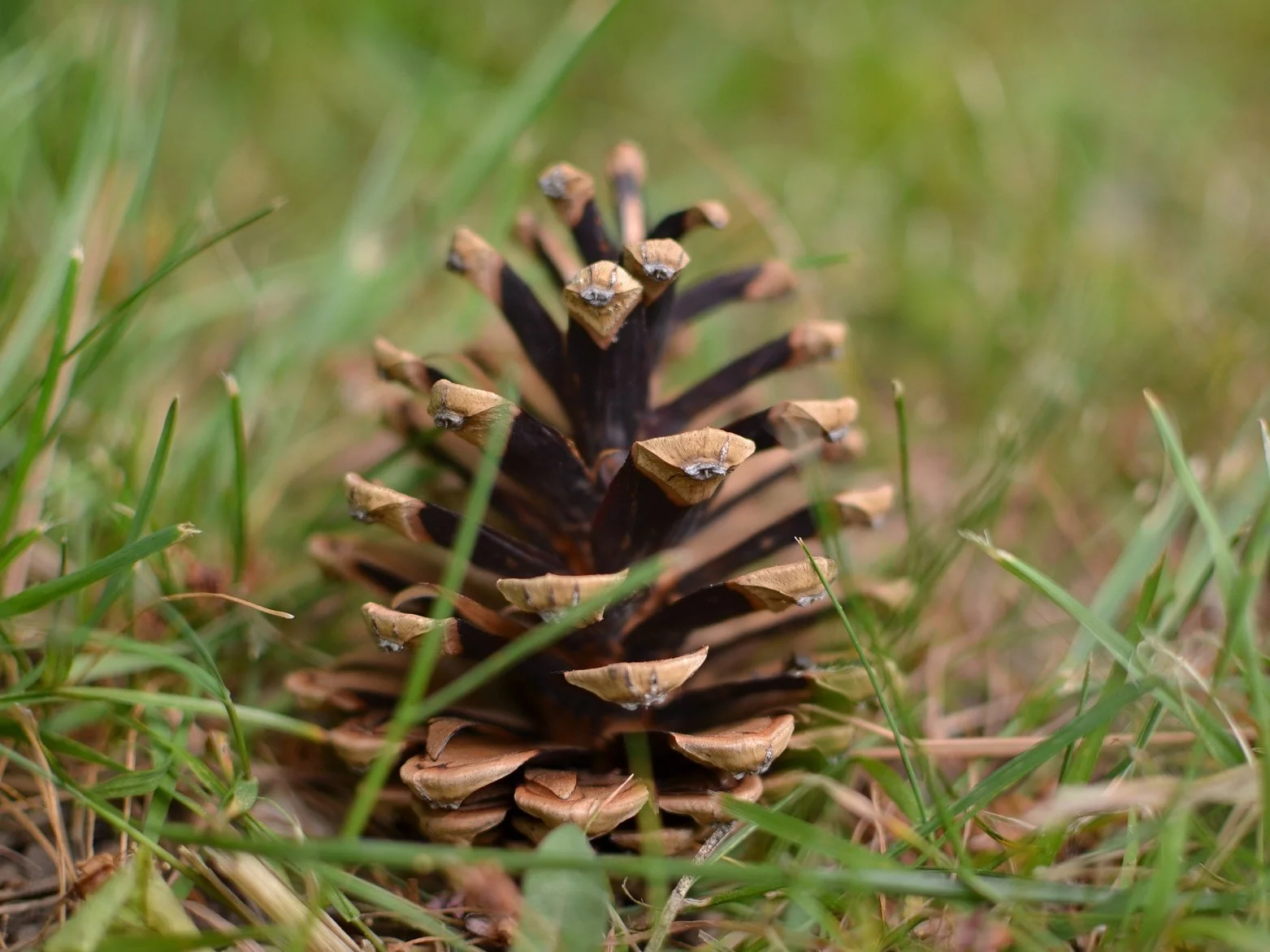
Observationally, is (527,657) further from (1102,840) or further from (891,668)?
(1102,840)

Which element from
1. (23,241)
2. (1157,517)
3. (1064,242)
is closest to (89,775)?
(23,241)

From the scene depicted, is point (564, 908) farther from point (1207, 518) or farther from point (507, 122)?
point (507, 122)

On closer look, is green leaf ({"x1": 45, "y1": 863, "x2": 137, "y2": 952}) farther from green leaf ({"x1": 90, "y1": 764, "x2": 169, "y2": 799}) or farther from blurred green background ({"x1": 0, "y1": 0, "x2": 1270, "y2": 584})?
blurred green background ({"x1": 0, "y1": 0, "x2": 1270, "y2": 584})

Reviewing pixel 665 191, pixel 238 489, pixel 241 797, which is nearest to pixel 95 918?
pixel 241 797

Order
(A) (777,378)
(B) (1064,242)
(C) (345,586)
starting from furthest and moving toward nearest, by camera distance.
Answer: (B) (1064,242) < (A) (777,378) < (C) (345,586)

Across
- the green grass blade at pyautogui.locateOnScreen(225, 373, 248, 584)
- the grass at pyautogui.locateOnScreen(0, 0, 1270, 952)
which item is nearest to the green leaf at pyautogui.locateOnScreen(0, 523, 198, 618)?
the grass at pyautogui.locateOnScreen(0, 0, 1270, 952)

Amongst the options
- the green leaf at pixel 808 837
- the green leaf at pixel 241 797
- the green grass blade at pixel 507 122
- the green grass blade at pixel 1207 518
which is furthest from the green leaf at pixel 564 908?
the green grass blade at pixel 507 122
